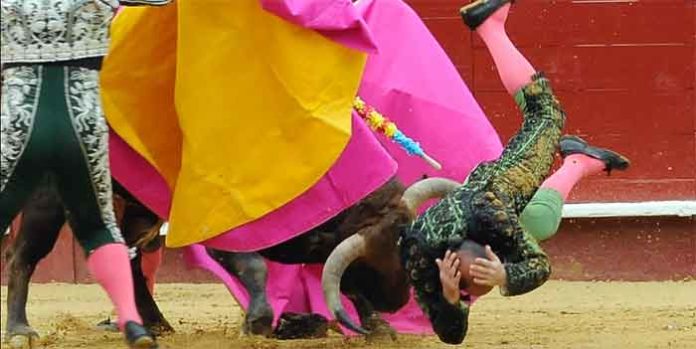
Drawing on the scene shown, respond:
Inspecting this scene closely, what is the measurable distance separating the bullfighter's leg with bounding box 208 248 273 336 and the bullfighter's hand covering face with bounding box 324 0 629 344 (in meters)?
0.30

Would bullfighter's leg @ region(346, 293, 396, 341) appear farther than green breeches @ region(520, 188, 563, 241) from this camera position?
Yes

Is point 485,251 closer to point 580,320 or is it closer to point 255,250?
point 255,250

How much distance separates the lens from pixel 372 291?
17.0 ft

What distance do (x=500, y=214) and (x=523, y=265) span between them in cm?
16

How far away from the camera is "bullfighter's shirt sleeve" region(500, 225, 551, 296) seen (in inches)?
177

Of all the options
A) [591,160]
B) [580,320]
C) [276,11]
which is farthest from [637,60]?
[276,11]

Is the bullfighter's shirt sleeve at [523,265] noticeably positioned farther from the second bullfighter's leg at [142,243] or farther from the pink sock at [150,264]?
the pink sock at [150,264]

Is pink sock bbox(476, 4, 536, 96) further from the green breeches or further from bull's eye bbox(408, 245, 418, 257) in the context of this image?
bull's eye bbox(408, 245, 418, 257)

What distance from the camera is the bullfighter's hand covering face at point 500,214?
455 centimetres

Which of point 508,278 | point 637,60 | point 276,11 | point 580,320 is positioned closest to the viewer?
point 508,278

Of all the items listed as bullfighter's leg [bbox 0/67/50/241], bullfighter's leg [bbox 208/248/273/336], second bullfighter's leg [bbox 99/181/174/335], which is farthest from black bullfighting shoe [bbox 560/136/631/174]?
bullfighter's leg [bbox 0/67/50/241]

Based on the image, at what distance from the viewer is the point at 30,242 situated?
529 centimetres

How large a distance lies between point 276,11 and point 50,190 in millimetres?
959

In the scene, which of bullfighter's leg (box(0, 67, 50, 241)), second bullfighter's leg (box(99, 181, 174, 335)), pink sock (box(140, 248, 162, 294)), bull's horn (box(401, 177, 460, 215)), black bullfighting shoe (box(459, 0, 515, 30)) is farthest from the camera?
pink sock (box(140, 248, 162, 294))
